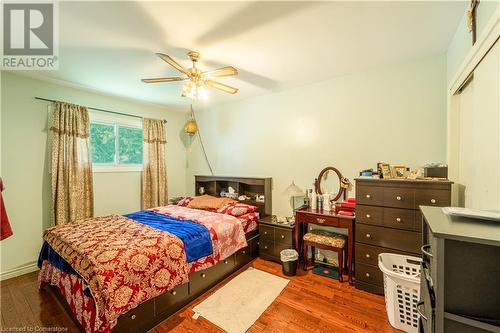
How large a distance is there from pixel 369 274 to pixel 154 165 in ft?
12.8

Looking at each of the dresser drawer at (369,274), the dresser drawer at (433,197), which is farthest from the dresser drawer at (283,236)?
the dresser drawer at (433,197)

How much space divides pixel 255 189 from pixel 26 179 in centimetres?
334

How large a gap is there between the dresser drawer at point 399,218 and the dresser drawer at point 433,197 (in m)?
0.15

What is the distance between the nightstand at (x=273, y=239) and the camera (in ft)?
9.60

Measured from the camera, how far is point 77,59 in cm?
240

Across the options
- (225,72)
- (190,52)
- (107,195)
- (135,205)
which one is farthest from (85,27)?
(135,205)

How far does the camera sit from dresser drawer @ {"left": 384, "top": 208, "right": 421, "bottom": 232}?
208 centimetres

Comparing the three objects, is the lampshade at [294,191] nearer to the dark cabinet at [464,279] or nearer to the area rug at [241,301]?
the area rug at [241,301]

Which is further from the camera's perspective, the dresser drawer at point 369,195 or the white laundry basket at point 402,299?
the dresser drawer at point 369,195

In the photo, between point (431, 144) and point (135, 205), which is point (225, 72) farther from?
point (135, 205)

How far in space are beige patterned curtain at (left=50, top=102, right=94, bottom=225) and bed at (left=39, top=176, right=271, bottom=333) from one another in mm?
732

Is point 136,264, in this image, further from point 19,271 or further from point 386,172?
point 386,172

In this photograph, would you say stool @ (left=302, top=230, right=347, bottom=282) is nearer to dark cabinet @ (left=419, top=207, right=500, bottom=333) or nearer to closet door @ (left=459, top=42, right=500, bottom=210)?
closet door @ (left=459, top=42, right=500, bottom=210)

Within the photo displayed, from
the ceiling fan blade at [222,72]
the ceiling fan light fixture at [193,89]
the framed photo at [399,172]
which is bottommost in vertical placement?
the framed photo at [399,172]
